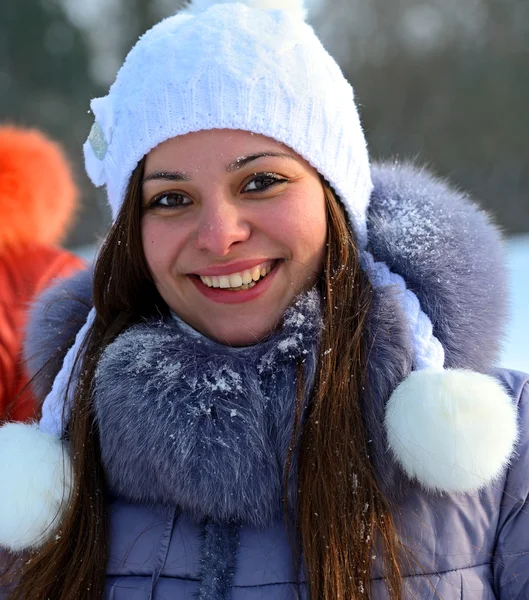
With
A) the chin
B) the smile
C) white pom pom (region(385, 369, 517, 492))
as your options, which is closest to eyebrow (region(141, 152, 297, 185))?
the smile

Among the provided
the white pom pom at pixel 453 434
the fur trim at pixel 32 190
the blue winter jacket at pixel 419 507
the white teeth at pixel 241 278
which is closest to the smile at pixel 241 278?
the white teeth at pixel 241 278

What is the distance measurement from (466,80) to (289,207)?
1153 centimetres

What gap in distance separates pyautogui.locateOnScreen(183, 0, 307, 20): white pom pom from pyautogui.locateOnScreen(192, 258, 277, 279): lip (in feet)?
2.12

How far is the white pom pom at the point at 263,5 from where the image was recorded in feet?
5.39

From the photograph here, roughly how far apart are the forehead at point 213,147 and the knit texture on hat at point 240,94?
0.06 ft

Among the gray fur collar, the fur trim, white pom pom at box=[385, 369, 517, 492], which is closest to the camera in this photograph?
white pom pom at box=[385, 369, 517, 492]

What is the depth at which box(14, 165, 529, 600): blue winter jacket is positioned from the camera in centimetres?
133

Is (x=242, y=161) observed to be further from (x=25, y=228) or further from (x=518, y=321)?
(x=518, y=321)

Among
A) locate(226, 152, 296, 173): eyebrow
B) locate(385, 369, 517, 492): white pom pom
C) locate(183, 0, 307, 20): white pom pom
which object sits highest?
locate(183, 0, 307, 20): white pom pom

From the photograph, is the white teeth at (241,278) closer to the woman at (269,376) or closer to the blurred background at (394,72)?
the woman at (269,376)

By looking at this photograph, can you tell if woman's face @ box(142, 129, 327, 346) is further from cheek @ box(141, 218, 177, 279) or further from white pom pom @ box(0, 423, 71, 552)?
white pom pom @ box(0, 423, 71, 552)

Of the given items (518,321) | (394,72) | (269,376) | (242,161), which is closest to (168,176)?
(242,161)

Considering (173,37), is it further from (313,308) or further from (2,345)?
(2,345)

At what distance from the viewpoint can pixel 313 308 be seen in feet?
4.88
